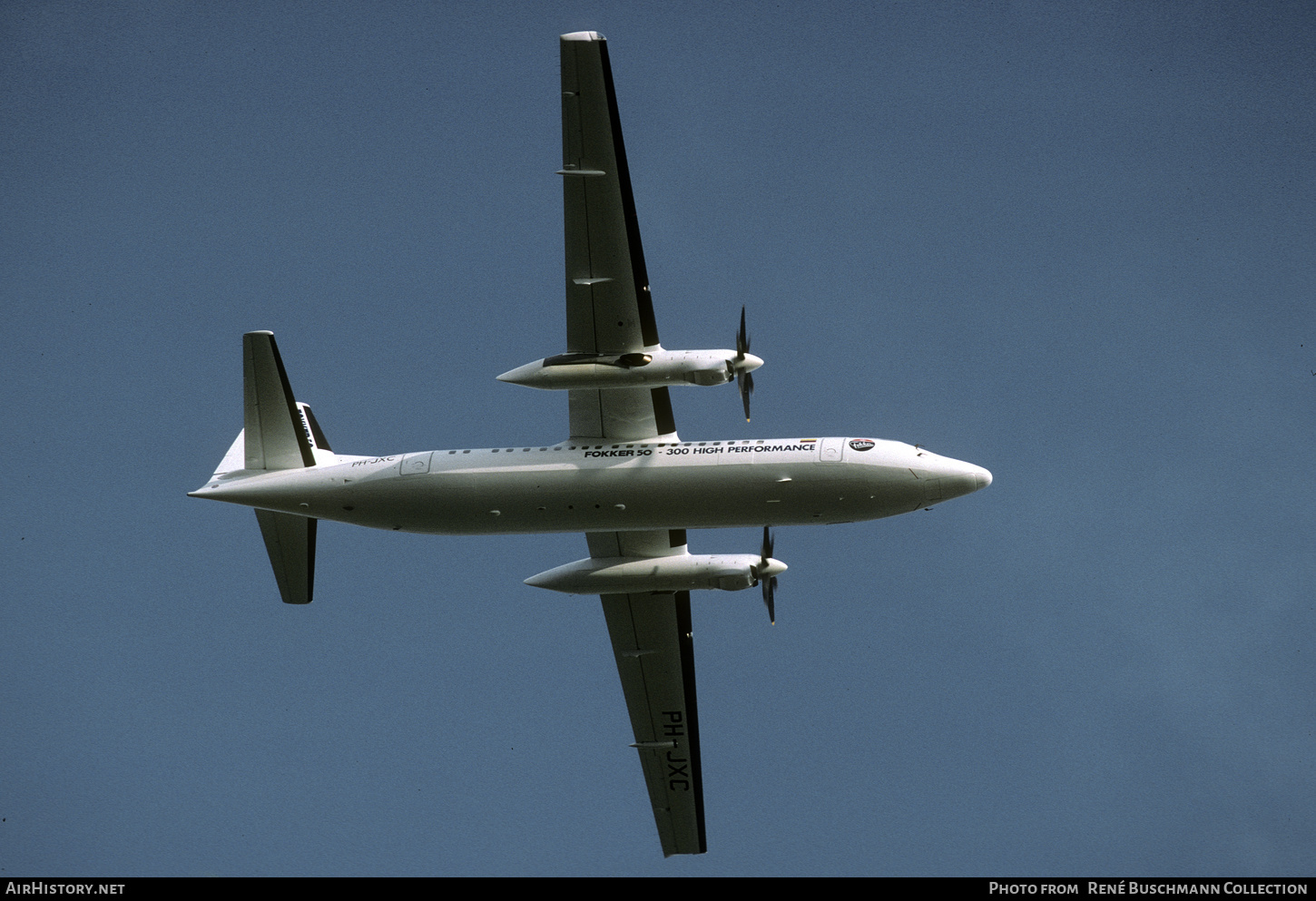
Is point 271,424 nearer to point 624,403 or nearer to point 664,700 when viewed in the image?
point 624,403

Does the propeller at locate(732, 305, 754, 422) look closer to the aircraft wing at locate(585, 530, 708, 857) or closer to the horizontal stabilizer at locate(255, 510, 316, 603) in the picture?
the aircraft wing at locate(585, 530, 708, 857)

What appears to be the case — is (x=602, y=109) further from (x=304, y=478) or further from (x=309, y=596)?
(x=309, y=596)

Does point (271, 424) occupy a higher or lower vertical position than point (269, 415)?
lower

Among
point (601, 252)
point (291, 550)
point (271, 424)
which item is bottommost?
point (291, 550)

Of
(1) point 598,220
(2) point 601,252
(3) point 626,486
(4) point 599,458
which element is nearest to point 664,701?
(3) point 626,486

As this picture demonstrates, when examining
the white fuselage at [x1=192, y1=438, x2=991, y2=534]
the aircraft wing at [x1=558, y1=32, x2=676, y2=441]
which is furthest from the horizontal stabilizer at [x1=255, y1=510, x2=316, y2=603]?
the aircraft wing at [x1=558, y1=32, x2=676, y2=441]

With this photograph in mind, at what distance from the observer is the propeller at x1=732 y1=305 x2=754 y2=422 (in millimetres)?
31078

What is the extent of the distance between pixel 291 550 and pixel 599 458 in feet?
26.5

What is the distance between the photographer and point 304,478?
106 ft

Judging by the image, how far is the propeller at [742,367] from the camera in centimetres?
3108

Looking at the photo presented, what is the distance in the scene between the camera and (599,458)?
104ft

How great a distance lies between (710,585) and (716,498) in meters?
4.17

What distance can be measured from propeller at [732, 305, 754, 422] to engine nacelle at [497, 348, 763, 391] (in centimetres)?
2

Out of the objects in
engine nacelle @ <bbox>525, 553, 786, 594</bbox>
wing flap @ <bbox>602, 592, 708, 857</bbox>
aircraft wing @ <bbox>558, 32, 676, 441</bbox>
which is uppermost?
aircraft wing @ <bbox>558, 32, 676, 441</bbox>
